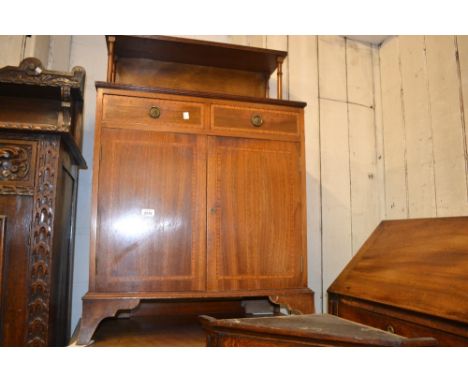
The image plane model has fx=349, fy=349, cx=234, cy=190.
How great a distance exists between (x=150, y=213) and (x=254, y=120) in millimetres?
662

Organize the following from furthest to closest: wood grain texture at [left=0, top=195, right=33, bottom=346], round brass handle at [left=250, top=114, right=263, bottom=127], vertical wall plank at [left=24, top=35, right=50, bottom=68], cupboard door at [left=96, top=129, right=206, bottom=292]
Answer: vertical wall plank at [left=24, top=35, right=50, bottom=68] → round brass handle at [left=250, top=114, right=263, bottom=127] → cupboard door at [left=96, top=129, right=206, bottom=292] → wood grain texture at [left=0, top=195, right=33, bottom=346]

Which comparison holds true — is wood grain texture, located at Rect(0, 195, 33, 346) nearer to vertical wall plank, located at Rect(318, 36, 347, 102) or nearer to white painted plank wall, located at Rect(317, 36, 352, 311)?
white painted plank wall, located at Rect(317, 36, 352, 311)

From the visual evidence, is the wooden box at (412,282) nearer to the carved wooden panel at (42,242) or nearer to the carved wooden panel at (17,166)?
the carved wooden panel at (42,242)

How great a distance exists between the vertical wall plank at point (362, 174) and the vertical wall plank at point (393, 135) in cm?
9

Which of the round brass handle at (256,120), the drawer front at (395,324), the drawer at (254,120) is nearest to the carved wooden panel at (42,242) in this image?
the drawer at (254,120)

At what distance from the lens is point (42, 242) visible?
52.6 inches

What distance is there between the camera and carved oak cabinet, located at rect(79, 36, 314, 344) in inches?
58.2

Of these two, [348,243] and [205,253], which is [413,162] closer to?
[348,243]

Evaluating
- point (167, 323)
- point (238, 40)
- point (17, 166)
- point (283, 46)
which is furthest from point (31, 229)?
point (283, 46)

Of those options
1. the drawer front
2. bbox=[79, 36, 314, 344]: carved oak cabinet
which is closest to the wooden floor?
bbox=[79, 36, 314, 344]: carved oak cabinet

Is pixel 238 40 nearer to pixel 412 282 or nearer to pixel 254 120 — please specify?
pixel 254 120

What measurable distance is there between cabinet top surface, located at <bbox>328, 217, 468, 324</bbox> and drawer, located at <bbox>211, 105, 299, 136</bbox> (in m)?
0.71

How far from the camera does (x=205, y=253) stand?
155 cm

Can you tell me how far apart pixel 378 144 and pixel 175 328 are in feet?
6.39
